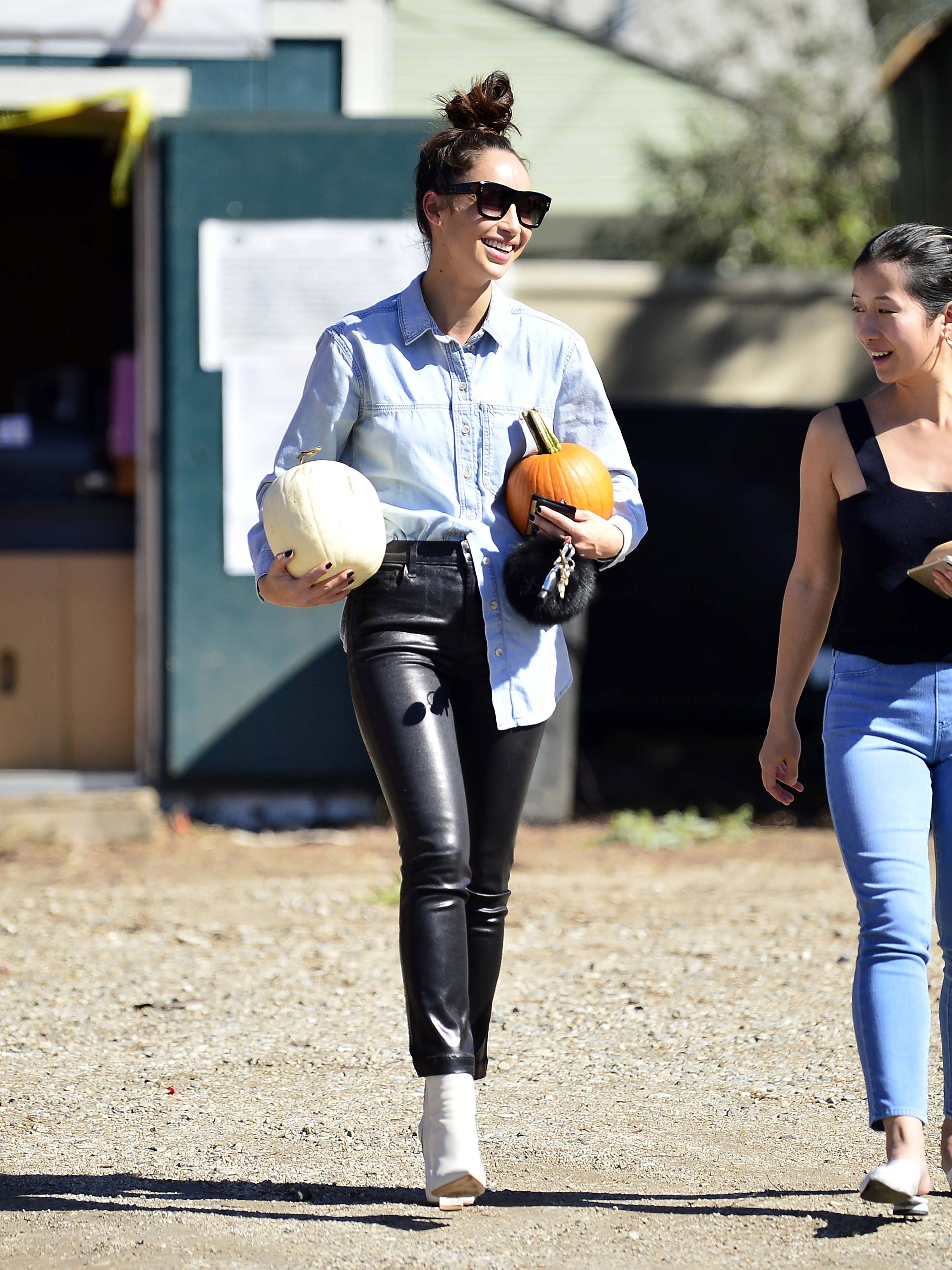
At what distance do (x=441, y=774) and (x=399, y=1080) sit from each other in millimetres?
1295

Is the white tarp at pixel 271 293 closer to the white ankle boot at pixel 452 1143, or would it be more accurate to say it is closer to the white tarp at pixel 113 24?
the white tarp at pixel 113 24

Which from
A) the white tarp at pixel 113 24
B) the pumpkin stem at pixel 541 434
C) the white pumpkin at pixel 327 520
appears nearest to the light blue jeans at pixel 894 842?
the pumpkin stem at pixel 541 434

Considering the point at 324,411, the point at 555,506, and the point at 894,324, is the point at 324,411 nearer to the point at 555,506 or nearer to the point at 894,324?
the point at 555,506

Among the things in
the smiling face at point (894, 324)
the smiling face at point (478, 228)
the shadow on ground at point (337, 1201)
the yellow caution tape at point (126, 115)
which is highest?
the yellow caution tape at point (126, 115)

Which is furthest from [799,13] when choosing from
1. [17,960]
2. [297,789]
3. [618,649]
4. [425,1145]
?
[425,1145]

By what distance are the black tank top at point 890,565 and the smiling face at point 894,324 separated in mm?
167

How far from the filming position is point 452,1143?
3.12 m

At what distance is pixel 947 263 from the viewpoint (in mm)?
3215

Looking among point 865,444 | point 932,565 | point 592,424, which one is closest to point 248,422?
point 592,424

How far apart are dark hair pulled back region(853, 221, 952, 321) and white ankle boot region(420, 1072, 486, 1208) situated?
1.80m

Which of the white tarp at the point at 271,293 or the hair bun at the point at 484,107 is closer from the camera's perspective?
the hair bun at the point at 484,107

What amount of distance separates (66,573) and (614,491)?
5303 mm

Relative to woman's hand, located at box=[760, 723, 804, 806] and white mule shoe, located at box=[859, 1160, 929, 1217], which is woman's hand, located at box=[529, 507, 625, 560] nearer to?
woman's hand, located at box=[760, 723, 804, 806]

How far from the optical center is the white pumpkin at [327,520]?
10.4 feet
